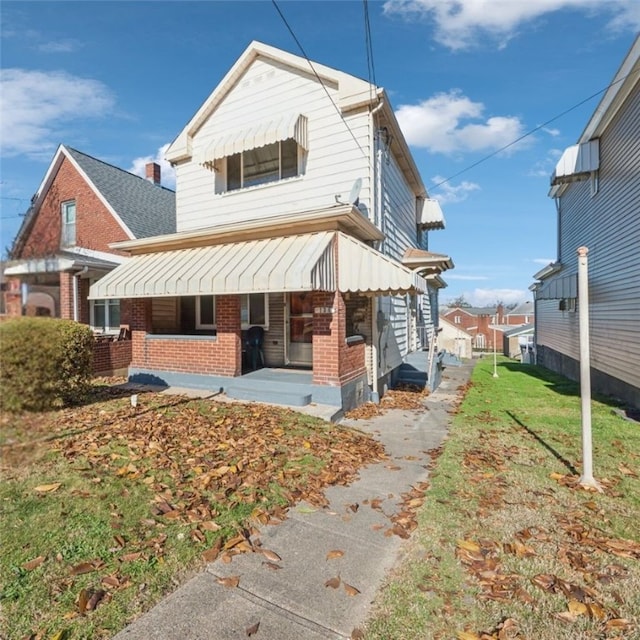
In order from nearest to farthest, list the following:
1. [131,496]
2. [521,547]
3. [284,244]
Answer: [521,547] → [131,496] → [284,244]

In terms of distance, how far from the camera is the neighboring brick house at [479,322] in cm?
7406

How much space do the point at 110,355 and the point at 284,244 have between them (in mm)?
7232

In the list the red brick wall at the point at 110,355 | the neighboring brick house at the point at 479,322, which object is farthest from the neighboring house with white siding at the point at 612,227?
the neighboring brick house at the point at 479,322

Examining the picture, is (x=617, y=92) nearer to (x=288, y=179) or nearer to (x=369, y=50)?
(x=369, y=50)

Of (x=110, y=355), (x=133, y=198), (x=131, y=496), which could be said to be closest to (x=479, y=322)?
(x=133, y=198)

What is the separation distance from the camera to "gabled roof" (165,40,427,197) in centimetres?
1029

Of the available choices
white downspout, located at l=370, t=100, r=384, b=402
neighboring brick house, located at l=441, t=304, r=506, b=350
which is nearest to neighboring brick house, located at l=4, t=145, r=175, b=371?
white downspout, located at l=370, t=100, r=384, b=402

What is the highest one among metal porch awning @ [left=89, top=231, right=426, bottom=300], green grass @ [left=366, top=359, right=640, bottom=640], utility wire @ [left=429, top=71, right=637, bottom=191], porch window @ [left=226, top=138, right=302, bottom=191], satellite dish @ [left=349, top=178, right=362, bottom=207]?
utility wire @ [left=429, top=71, right=637, bottom=191]

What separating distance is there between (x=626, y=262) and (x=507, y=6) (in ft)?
25.3

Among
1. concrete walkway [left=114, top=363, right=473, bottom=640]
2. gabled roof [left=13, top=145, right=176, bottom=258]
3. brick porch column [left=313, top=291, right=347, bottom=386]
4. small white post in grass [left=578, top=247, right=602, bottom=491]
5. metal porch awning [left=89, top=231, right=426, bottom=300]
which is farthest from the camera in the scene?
gabled roof [left=13, top=145, right=176, bottom=258]

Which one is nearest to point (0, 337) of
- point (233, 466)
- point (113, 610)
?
point (113, 610)

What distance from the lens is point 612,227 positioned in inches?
491

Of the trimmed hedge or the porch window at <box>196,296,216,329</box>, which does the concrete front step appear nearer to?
the porch window at <box>196,296,216,329</box>

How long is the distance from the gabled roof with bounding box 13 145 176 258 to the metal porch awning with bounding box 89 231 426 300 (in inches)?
297
